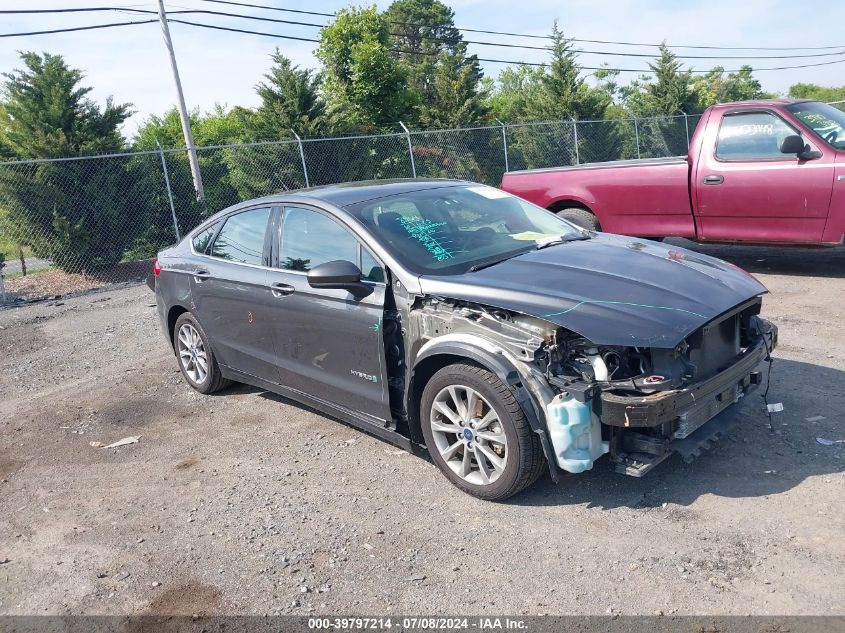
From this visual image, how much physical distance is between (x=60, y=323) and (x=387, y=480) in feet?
23.2

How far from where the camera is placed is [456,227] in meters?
4.51

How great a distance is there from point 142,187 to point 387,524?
469 inches

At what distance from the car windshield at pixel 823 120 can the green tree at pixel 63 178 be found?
37.5ft

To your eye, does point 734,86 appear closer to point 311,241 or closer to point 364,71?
point 364,71

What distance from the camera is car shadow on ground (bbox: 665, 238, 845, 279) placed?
808cm

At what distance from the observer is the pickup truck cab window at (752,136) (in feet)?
24.9

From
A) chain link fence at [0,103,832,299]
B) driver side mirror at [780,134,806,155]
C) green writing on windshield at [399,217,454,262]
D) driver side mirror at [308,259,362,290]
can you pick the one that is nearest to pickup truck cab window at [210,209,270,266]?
driver side mirror at [308,259,362,290]

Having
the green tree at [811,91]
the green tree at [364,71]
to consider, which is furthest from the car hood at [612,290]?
the green tree at [811,91]

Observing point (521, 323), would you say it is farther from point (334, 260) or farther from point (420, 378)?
point (334, 260)

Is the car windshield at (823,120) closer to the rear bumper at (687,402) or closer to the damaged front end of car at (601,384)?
the rear bumper at (687,402)

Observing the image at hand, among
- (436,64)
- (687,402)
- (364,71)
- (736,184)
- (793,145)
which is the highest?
(436,64)

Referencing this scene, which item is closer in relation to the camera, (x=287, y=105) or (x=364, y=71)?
(x=287, y=105)

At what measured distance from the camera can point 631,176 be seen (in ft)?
27.6

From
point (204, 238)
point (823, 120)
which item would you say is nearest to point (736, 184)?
point (823, 120)
